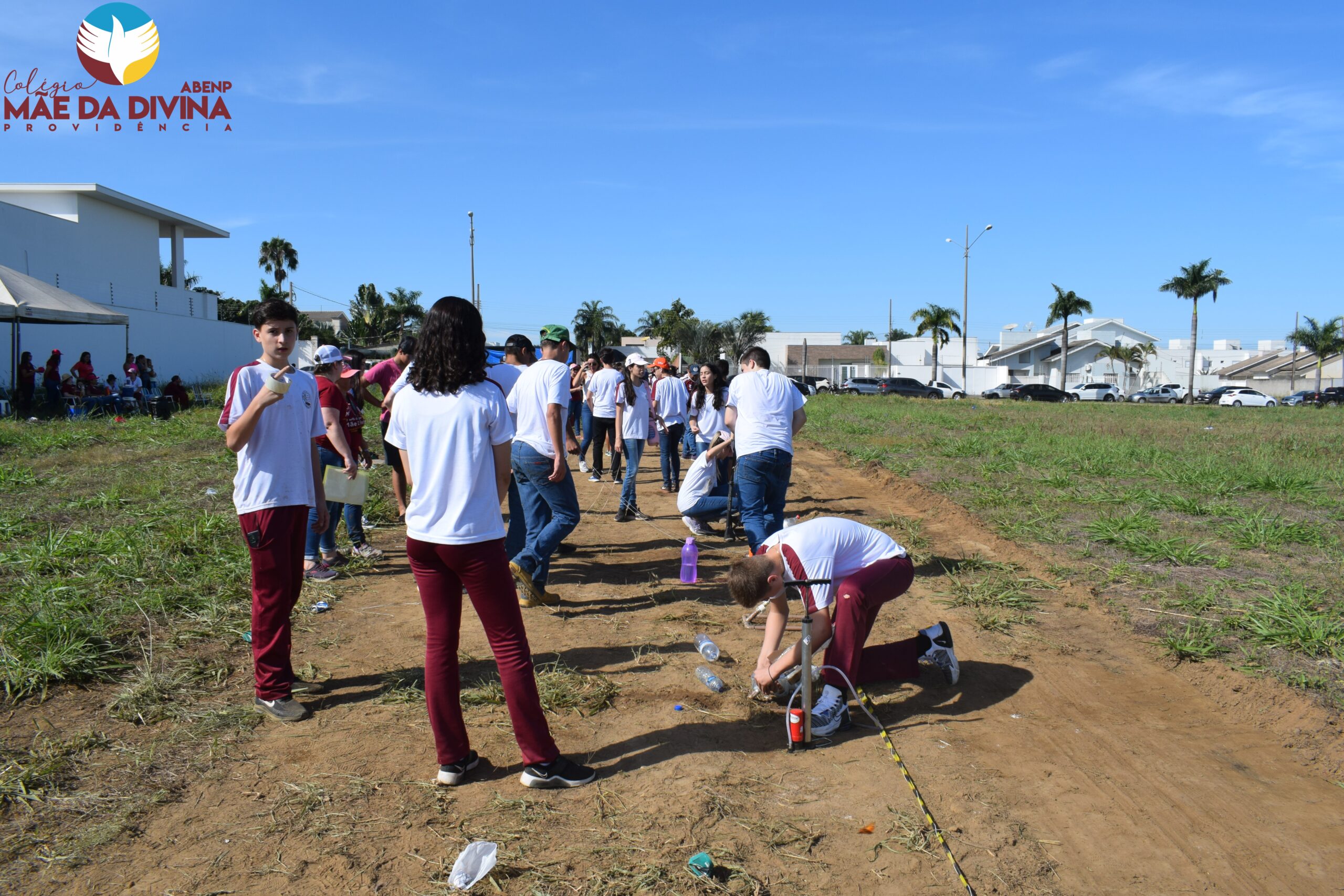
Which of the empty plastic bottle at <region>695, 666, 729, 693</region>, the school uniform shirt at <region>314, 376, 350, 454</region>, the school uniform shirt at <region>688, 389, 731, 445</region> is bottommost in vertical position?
the empty plastic bottle at <region>695, 666, 729, 693</region>

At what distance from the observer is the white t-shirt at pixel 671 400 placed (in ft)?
34.1

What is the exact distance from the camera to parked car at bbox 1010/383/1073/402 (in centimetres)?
5038

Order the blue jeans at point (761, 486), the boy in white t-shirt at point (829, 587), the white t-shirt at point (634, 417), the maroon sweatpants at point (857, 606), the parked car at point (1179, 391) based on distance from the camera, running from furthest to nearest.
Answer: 1. the parked car at point (1179, 391)
2. the white t-shirt at point (634, 417)
3. the blue jeans at point (761, 486)
4. the maroon sweatpants at point (857, 606)
5. the boy in white t-shirt at point (829, 587)

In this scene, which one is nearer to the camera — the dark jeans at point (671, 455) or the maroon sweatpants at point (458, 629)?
the maroon sweatpants at point (458, 629)

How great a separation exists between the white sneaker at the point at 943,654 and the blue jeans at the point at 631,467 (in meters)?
4.95

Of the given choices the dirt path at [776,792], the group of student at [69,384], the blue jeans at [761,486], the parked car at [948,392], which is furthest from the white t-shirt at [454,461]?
the parked car at [948,392]

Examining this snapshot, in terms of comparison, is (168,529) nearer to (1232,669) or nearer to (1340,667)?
(1232,669)

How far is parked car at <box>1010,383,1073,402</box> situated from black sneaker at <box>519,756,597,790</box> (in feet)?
168

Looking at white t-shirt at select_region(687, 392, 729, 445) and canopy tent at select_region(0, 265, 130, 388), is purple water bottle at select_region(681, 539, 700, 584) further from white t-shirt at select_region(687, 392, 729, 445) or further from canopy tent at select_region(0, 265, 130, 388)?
canopy tent at select_region(0, 265, 130, 388)

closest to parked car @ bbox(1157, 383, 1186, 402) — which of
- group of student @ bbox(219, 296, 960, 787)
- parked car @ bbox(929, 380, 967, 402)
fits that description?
parked car @ bbox(929, 380, 967, 402)

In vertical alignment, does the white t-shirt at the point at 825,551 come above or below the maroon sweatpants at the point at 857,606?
above

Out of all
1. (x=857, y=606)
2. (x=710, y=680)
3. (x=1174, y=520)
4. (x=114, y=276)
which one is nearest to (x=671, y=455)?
(x=1174, y=520)

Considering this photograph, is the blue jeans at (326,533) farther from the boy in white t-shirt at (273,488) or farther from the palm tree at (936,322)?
the palm tree at (936,322)

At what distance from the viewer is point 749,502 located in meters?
6.23
